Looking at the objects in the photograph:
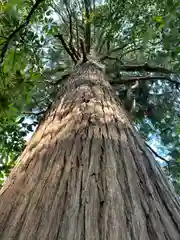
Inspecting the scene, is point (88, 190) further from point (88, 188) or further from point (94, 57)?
point (94, 57)

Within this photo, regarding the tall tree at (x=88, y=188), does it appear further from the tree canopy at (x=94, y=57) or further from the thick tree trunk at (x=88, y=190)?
the tree canopy at (x=94, y=57)

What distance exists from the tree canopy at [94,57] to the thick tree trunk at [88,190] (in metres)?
Result: 0.72

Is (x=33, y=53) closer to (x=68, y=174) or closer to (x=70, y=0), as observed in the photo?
(x=68, y=174)

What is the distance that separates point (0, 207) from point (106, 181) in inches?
16.7

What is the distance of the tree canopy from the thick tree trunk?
72cm

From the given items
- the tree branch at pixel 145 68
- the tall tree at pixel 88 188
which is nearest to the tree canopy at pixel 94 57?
the tree branch at pixel 145 68

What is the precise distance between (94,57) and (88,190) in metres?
4.72

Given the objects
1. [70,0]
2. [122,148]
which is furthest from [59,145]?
[70,0]

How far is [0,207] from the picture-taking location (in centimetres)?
123

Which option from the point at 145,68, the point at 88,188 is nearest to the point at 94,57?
the point at 145,68

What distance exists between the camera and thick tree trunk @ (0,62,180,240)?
1.01 m

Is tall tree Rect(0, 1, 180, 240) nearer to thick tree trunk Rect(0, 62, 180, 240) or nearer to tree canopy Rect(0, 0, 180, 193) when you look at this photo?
thick tree trunk Rect(0, 62, 180, 240)

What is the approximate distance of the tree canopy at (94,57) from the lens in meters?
2.31

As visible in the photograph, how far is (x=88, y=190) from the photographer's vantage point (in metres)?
1.19
